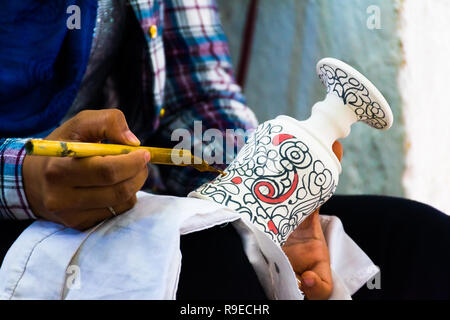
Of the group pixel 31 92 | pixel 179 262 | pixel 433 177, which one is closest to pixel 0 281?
pixel 179 262

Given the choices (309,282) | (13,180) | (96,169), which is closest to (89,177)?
(96,169)

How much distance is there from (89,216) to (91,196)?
2 cm

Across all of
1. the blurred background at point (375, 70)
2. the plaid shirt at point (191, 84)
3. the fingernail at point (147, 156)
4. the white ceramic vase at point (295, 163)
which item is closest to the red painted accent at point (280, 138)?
the white ceramic vase at point (295, 163)

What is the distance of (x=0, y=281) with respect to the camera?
0.38 metres

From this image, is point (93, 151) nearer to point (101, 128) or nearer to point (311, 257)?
point (101, 128)

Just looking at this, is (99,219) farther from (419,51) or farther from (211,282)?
(419,51)

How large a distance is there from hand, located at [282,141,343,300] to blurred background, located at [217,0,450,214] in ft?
1.35

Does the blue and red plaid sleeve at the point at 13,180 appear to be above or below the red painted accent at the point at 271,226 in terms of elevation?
above

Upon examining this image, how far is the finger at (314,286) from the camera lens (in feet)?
1.56

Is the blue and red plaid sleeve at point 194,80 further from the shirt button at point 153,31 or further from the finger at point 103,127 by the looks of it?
the finger at point 103,127

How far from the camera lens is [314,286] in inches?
18.7

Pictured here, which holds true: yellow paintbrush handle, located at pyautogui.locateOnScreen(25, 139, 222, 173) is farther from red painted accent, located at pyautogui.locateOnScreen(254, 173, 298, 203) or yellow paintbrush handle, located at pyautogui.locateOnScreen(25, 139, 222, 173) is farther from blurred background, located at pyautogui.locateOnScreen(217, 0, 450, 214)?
blurred background, located at pyautogui.locateOnScreen(217, 0, 450, 214)

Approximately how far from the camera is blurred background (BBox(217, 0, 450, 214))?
2.95ft

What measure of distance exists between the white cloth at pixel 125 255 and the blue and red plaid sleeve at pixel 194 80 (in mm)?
345
